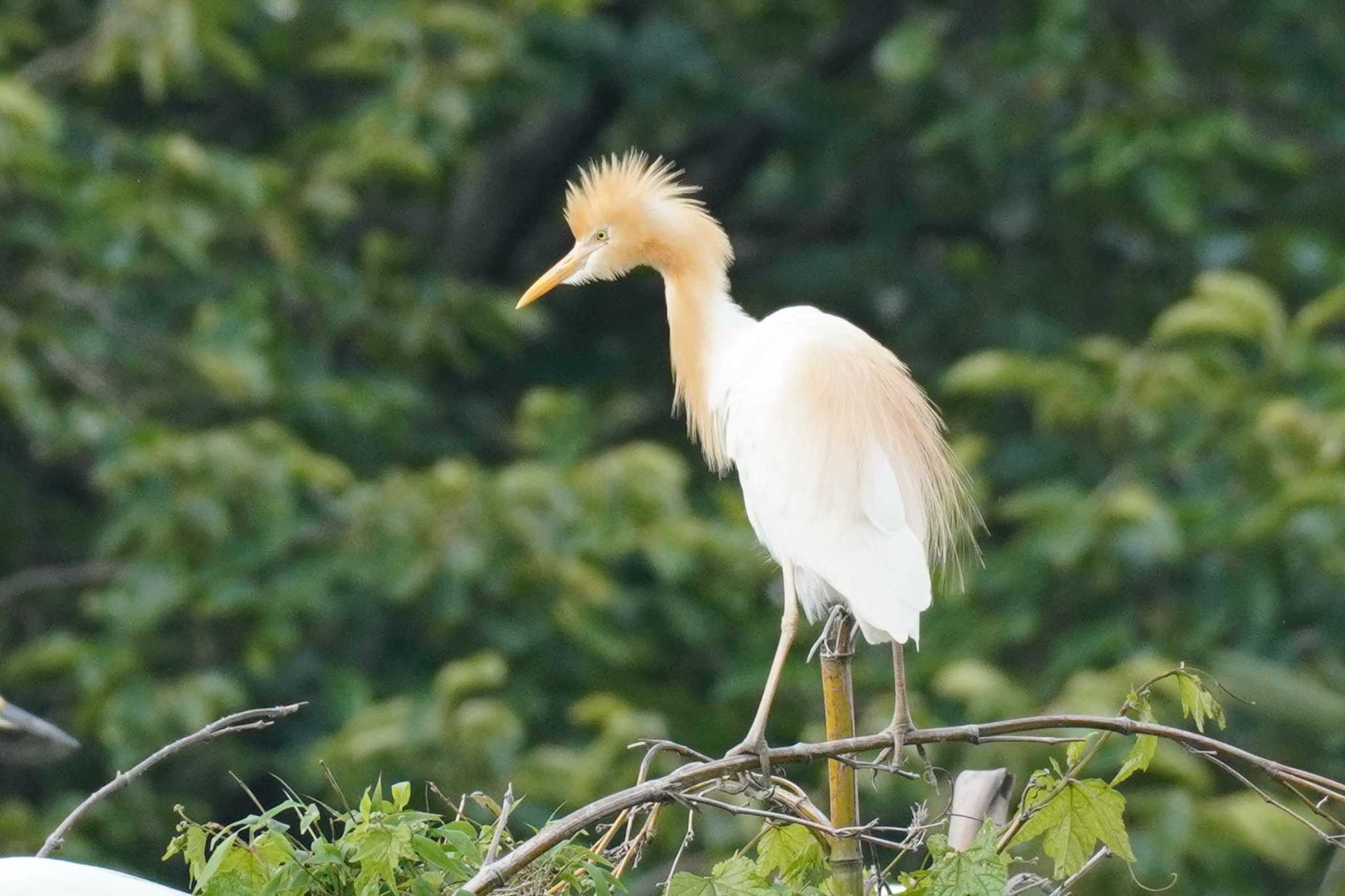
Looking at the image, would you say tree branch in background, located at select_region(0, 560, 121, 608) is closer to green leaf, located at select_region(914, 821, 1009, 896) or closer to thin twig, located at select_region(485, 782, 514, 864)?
thin twig, located at select_region(485, 782, 514, 864)

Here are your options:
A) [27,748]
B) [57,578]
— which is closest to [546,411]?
[57,578]

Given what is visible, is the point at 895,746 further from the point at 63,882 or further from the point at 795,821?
the point at 63,882

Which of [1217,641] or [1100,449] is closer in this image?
[1217,641]

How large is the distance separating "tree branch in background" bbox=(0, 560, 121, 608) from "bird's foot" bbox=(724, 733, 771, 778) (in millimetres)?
2995

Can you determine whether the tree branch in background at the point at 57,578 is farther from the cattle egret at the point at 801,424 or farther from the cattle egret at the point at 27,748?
the cattle egret at the point at 801,424

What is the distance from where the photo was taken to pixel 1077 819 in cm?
147

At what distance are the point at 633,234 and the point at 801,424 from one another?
293 millimetres

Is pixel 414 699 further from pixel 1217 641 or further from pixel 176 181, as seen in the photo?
pixel 1217 641

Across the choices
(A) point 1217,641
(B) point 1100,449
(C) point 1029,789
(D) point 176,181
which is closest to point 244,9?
(D) point 176,181

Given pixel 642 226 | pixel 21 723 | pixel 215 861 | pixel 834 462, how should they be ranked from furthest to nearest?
pixel 21 723 → pixel 642 226 → pixel 834 462 → pixel 215 861

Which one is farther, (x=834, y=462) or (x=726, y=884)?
(x=834, y=462)

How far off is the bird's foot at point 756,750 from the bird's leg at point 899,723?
95 mm

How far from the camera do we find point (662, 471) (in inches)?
163

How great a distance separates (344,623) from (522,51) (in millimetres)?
1427
